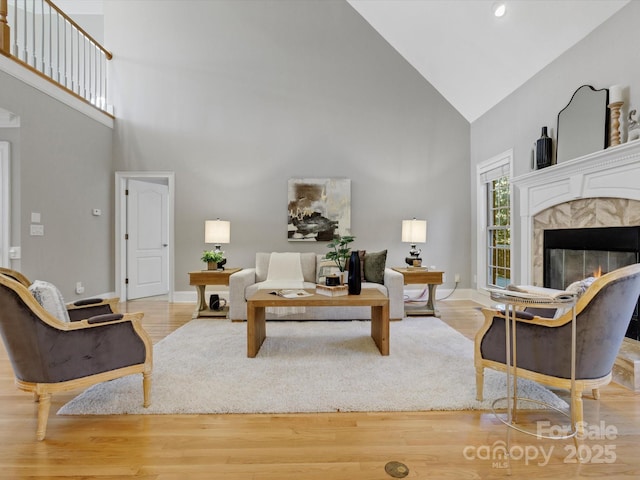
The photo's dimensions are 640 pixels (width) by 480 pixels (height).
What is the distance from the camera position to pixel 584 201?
320 cm

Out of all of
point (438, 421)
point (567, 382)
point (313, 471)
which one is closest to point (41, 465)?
point (313, 471)

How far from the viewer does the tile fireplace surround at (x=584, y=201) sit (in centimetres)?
261

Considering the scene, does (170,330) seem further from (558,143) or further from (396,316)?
(558,143)

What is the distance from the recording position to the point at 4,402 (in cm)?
216

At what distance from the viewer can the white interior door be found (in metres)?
5.43

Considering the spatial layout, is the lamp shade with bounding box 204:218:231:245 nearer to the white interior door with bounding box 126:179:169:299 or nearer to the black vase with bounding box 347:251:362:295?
the white interior door with bounding box 126:179:169:299

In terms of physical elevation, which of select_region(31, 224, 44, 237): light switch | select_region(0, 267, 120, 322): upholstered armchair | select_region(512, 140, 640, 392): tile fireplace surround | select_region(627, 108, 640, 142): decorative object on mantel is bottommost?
select_region(0, 267, 120, 322): upholstered armchair

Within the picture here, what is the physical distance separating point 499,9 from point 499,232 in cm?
277

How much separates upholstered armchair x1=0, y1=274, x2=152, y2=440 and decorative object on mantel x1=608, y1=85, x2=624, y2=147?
389 centimetres

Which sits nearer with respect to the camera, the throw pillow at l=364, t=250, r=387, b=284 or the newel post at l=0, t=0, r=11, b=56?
the newel post at l=0, t=0, r=11, b=56

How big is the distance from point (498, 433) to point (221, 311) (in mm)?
3497

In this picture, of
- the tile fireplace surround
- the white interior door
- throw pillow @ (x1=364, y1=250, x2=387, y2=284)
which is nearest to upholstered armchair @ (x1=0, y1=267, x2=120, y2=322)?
throw pillow @ (x1=364, y1=250, x2=387, y2=284)

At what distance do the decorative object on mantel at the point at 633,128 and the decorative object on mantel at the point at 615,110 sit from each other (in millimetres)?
80

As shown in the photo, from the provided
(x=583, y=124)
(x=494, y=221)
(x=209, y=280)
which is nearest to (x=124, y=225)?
(x=209, y=280)
